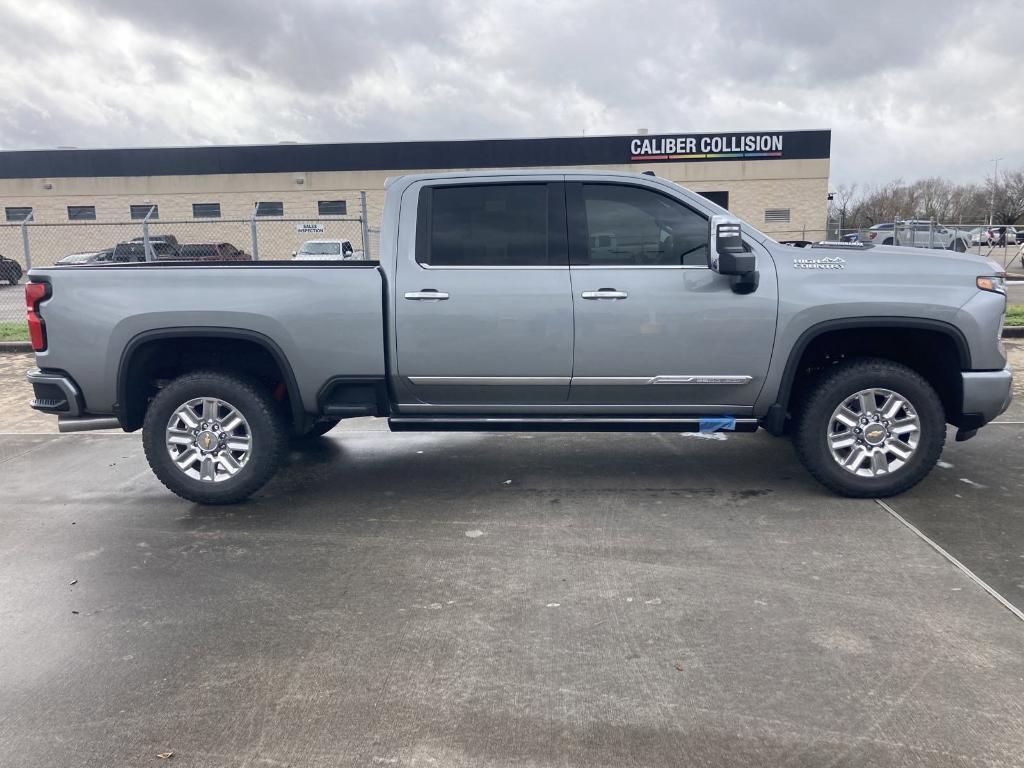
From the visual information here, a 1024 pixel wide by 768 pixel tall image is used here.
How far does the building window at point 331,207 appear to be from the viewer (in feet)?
123

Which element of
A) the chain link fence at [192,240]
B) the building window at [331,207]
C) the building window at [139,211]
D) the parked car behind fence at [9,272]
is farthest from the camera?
the building window at [331,207]

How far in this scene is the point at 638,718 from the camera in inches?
116

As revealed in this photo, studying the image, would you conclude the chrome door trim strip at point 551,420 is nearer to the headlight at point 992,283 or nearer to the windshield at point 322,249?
the headlight at point 992,283

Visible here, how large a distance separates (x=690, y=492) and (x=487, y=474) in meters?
1.45

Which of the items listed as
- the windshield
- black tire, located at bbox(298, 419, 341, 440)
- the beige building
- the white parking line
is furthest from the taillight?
the beige building

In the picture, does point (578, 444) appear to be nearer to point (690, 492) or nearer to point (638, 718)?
point (690, 492)

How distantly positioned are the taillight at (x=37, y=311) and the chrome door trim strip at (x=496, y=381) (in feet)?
7.50

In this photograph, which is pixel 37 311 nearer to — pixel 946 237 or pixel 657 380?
pixel 657 380

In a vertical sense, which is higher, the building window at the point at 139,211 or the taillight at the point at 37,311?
the building window at the point at 139,211

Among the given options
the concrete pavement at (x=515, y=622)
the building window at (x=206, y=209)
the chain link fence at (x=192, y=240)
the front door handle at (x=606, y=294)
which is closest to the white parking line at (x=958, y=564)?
the concrete pavement at (x=515, y=622)

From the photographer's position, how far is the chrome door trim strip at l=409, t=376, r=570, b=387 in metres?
5.14

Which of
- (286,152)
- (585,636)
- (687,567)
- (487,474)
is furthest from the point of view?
(286,152)

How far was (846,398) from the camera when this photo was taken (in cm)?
507

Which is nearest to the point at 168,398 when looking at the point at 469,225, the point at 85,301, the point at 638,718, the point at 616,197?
the point at 85,301
